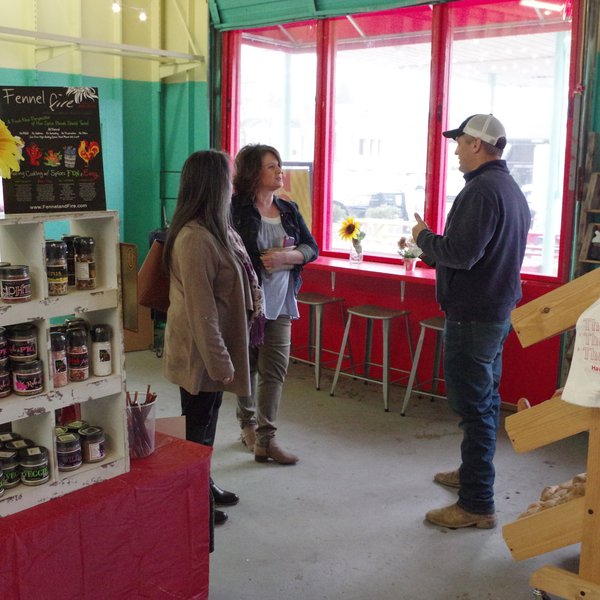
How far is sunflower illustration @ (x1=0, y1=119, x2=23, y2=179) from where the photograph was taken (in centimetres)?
188

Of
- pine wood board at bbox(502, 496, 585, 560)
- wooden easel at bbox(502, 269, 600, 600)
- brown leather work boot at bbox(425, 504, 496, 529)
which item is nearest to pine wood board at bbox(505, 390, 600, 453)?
wooden easel at bbox(502, 269, 600, 600)

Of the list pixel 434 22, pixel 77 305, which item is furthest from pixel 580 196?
pixel 77 305

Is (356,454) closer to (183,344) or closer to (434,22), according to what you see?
(183,344)

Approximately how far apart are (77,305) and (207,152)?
3.27 feet

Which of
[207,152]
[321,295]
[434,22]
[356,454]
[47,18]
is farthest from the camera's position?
[47,18]

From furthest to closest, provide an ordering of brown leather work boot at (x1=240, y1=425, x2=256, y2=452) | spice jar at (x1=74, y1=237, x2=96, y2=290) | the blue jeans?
brown leather work boot at (x1=240, y1=425, x2=256, y2=452), the blue jeans, spice jar at (x1=74, y1=237, x2=96, y2=290)

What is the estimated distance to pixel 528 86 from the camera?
4.79 m

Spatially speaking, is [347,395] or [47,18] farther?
[47,18]

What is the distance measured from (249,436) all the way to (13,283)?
2.37 metres

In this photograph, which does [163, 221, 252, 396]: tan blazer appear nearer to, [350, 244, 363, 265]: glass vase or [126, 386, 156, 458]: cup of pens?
[126, 386, 156, 458]: cup of pens

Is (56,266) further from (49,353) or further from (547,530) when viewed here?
(547,530)

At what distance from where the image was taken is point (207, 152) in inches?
112

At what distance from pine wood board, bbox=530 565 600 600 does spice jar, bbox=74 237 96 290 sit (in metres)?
1.52

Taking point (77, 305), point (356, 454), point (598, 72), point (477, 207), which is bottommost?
point (356, 454)
